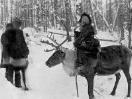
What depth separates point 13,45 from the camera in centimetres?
778

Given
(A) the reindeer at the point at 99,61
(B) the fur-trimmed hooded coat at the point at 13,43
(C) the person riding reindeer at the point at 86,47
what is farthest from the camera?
(B) the fur-trimmed hooded coat at the point at 13,43

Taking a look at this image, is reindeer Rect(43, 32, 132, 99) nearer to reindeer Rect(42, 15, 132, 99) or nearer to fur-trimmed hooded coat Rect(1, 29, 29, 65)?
reindeer Rect(42, 15, 132, 99)

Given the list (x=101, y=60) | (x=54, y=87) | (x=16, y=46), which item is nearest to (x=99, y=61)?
(x=101, y=60)

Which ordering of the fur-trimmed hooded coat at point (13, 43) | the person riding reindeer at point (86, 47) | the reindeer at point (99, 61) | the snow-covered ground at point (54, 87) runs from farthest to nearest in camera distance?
the fur-trimmed hooded coat at point (13, 43) → the reindeer at point (99, 61) → the person riding reindeer at point (86, 47) → the snow-covered ground at point (54, 87)

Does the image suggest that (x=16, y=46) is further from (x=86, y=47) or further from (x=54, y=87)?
(x=54, y=87)

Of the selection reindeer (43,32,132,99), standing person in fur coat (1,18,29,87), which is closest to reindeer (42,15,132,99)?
reindeer (43,32,132,99)

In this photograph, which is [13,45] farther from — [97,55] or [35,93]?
[97,55]

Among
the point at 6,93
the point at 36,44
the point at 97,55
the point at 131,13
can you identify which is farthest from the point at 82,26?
the point at 36,44

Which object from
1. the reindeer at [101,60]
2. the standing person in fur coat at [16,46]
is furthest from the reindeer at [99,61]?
the standing person in fur coat at [16,46]

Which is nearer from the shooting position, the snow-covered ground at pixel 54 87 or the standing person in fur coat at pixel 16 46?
the snow-covered ground at pixel 54 87

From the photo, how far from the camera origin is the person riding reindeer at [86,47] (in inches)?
294

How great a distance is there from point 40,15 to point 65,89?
41.7 meters

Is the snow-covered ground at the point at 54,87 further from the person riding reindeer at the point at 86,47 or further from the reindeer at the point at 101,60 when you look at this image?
the person riding reindeer at the point at 86,47

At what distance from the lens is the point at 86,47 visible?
7500mm
